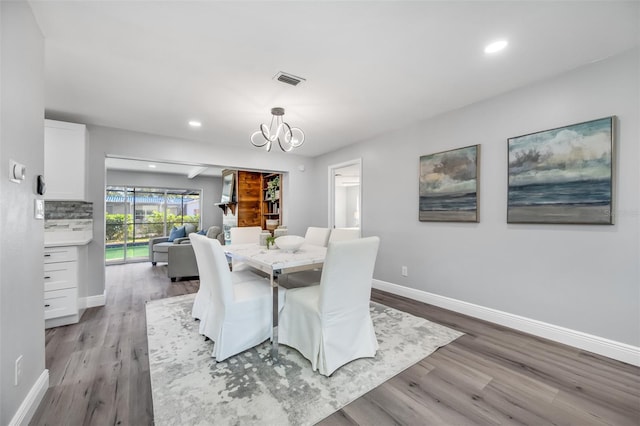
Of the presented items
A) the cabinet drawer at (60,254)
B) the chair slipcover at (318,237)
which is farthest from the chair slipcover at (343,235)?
the cabinet drawer at (60,254)

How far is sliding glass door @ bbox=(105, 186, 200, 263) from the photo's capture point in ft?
23.0

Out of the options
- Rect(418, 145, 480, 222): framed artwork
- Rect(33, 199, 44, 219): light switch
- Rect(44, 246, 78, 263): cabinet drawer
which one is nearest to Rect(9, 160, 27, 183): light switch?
Rect(33, 199, 44, 219): light switch

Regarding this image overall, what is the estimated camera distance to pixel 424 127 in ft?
11.4

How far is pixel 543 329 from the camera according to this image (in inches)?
96.3

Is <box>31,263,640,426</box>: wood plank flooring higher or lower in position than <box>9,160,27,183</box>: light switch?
lower

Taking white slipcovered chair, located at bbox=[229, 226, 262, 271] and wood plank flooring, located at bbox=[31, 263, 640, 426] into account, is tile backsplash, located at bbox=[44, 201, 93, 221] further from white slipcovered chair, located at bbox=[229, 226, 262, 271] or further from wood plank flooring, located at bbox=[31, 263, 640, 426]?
white slipcovered chair, located at bbox=[229, 226, 262, 271]

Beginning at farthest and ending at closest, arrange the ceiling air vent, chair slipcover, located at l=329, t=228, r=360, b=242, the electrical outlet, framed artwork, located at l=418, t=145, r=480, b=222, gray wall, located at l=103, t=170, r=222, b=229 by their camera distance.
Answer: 1. gray wall, located at l=103, t=170, r=222, b=229
2. chair slipcover, located at l=329, t=228, r=360, b=242
3. framed artwork, located at l=418, t=145, r=480, b=222
4. the ceiling air vent
5. the electrical outlet

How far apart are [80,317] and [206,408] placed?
256cm

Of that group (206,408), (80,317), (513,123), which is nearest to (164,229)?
(80,317)

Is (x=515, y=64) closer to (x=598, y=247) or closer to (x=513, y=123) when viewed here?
(x=513, y=123)

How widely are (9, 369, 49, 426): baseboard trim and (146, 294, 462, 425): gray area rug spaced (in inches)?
23.2

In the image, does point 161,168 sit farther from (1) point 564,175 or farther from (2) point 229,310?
(1) point 564,175

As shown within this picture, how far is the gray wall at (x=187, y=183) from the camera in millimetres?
7016

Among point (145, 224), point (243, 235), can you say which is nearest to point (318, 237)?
point (243, 235)
